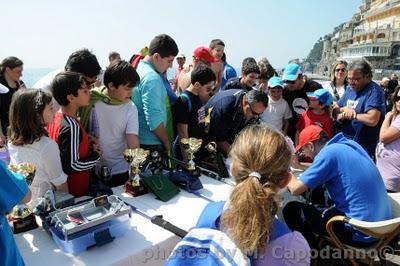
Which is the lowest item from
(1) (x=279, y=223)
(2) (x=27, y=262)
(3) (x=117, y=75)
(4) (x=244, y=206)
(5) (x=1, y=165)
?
(2) (x=27, y=262)

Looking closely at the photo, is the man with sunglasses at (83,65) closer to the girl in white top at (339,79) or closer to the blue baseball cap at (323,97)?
the blue baseball cap at (323,97)

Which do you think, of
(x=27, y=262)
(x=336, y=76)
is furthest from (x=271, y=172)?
(x=336, y=76)

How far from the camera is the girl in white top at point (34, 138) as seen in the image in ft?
6.25

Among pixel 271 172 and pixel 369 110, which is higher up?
pixel 271 172

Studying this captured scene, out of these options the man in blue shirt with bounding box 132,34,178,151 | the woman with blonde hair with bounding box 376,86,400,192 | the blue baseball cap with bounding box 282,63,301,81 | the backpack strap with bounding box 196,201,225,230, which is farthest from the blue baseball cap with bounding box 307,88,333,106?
the backpack strap with bounding box 196,201,225,230

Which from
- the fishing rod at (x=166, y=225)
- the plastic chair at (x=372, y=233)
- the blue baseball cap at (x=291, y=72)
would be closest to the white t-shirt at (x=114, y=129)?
the fishing rod at (x=166, y=225)

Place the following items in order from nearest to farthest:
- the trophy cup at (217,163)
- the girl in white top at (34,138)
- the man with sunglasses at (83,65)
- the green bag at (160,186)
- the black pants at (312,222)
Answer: the girl in white top at (34,138), the green bag at (160,186), the black pants at (312,222), the man with sunglasses at (83,65), the trophy cup at (217,163)

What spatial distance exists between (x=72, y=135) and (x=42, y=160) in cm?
23

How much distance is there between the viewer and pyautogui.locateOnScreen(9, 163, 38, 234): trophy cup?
165cm

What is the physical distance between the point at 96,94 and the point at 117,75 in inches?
10.3

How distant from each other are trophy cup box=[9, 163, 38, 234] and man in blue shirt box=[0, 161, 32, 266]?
0.31 meters

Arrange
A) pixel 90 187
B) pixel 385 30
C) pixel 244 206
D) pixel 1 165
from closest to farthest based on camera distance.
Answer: pixel 244 206 → pixel 1 165 → pixel 90 187 → pixel 385 30

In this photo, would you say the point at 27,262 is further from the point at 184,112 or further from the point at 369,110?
the point at 369,110

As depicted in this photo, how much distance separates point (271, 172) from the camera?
47.7 inches
